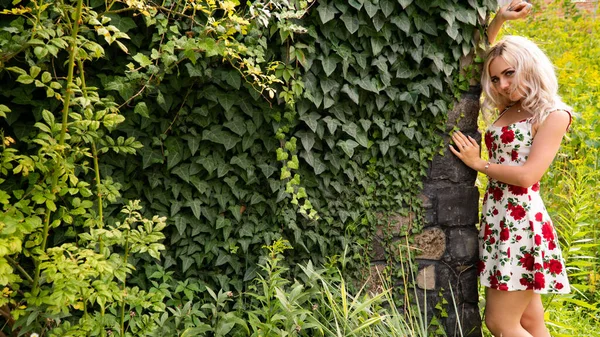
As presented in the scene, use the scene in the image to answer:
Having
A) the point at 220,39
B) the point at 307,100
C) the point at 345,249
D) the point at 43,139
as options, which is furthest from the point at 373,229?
the point at 43,139

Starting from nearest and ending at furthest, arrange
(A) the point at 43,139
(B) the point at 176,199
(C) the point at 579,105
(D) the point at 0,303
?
(D) the point at 0,303 < (A) the point at 43,139 < (B) the point at 176,199 < (C) the point at 579,105

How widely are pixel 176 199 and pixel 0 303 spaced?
89cm

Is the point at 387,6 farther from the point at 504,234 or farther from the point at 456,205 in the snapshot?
the point at 504,234

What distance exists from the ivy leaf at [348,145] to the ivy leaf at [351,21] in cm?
56

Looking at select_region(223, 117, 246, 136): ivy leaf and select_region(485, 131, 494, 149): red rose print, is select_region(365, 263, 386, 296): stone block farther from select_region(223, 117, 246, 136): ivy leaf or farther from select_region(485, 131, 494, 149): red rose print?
select_region(223, 117, 246, 136): ivy leaf

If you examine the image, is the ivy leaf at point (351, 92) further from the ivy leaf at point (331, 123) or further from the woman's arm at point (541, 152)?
Result: the woman's arm at point (541, 152)

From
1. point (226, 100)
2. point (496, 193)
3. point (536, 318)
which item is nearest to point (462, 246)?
point (496, 193)

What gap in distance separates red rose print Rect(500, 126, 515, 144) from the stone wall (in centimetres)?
29

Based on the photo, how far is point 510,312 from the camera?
9.82 ft

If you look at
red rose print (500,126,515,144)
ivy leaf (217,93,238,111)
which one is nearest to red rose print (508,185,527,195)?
red rose print (500,126,515,144)

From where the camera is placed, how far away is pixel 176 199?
2.66m

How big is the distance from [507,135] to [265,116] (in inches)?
51.1

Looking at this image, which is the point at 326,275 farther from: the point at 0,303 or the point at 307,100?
the point at 0,303

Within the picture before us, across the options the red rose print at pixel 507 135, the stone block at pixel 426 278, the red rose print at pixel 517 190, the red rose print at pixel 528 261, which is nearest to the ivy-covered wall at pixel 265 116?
the stone block at pixel 426 278
